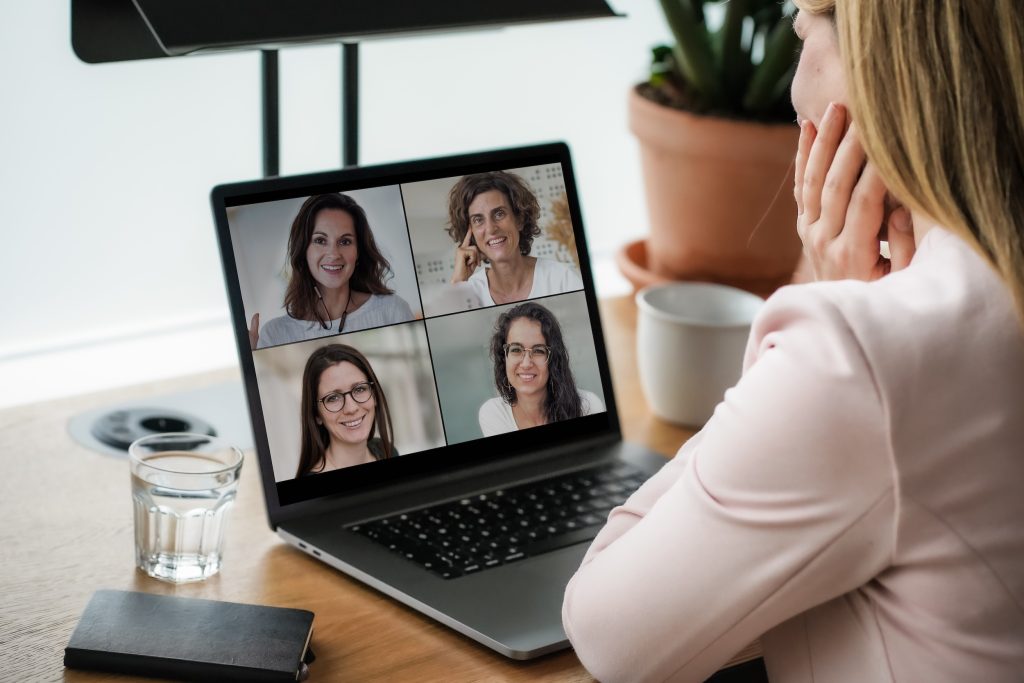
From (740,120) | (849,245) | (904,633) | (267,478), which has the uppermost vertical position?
(740,120)

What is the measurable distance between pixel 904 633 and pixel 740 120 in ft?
2.83

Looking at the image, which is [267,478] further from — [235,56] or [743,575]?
[235,56]

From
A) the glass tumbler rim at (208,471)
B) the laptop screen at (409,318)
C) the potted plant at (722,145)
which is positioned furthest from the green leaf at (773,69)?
the glass tumbler rim at (208,471)

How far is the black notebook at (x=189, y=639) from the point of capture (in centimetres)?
74

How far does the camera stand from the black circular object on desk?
3.70 feet

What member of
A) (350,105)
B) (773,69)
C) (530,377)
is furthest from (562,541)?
(773,69)

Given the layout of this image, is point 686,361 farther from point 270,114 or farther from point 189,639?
point 189,639

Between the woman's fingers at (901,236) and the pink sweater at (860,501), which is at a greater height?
the woman's fingers at (901,236)

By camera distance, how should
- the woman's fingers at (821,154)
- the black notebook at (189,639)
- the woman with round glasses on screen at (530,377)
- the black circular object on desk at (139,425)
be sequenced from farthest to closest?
the black circular object on desk at (139,425) < the woman with round glasses on screen at (530,377) < the woman's fingers at (821,154) < the black notebook at (189,639)

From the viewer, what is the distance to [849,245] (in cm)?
90

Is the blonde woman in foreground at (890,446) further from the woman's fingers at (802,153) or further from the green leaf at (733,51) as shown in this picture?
the green leaf at (733,51)

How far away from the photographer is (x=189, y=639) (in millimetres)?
767

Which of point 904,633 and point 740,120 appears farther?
→ point 740,120

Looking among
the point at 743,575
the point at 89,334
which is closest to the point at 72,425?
the point at 89,334
